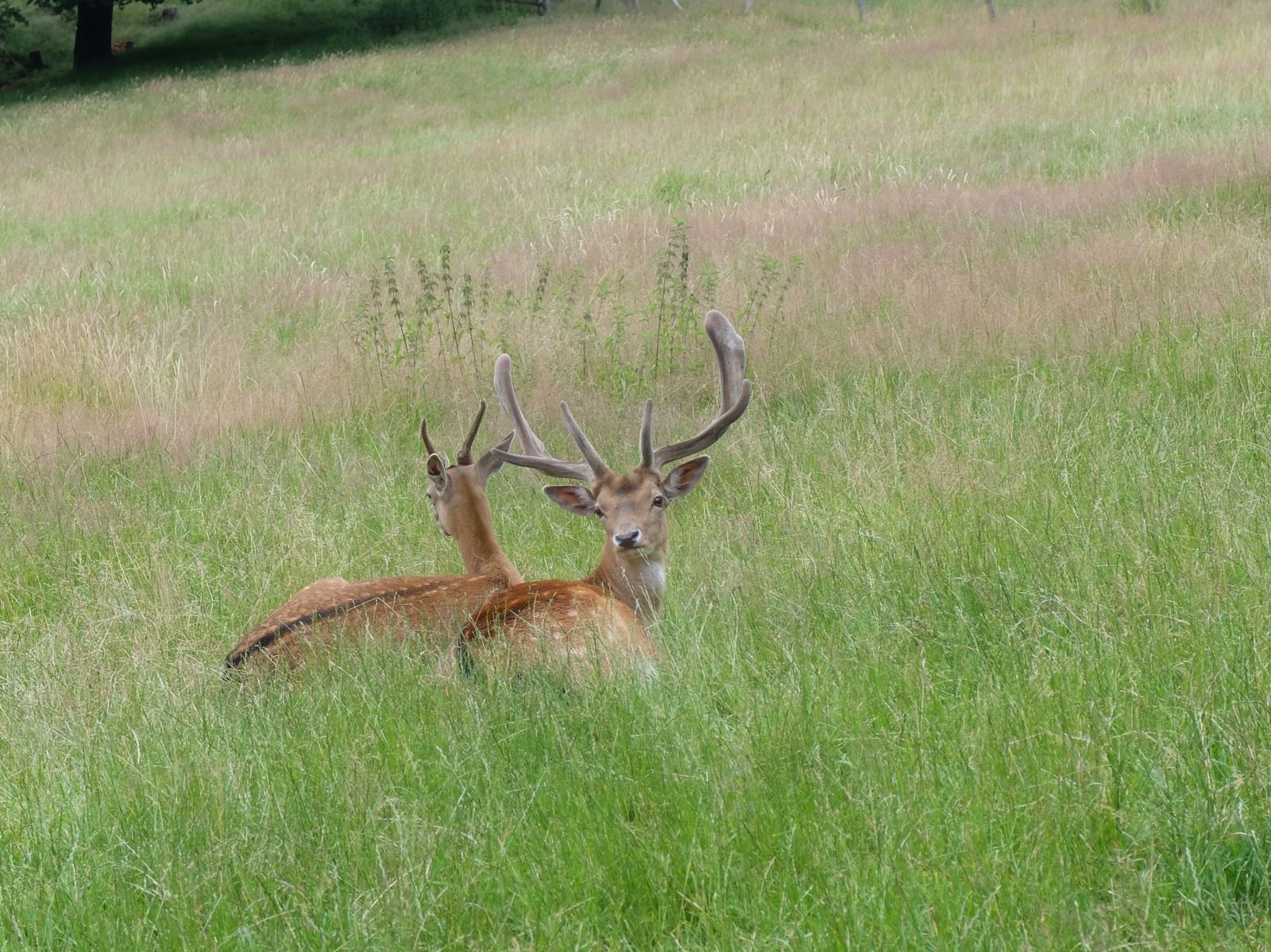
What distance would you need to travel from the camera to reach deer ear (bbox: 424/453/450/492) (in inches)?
235

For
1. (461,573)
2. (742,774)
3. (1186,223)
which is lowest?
(461,573)

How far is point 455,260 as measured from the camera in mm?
12344

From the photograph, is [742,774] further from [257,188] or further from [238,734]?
[257,188]

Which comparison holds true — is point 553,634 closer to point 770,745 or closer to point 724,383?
point 770,745

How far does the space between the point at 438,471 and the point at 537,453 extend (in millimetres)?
434

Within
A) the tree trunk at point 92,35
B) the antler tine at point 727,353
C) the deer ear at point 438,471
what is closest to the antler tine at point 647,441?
the antler tine at point 727,353

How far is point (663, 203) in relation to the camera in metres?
13.7

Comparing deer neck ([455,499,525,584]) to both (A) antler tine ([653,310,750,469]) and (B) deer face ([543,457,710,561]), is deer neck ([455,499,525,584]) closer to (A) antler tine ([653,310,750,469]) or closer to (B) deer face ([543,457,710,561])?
(B) deer face ([543,457,710,561])

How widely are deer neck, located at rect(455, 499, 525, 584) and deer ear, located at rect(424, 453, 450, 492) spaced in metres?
0.17

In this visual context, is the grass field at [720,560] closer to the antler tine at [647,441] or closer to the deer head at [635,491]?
the deer head at [635,491]

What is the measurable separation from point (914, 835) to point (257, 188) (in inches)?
675

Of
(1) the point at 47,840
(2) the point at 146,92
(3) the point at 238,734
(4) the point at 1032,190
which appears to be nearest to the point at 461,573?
(3) the point at 238,734

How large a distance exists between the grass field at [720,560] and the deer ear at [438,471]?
1.44ft

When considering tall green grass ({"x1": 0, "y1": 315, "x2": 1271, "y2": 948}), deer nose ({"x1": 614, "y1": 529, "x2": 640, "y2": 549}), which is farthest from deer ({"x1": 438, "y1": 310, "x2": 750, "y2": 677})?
tall green grass ({"x1": 0, "y1": 315, "x2": 1271, "y2": 948})
